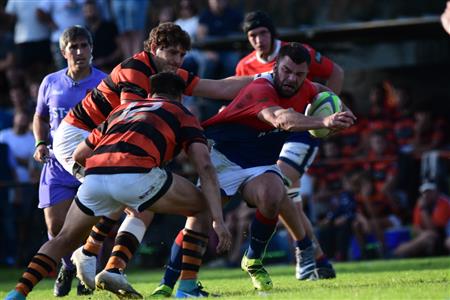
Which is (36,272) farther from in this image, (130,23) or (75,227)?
(130,23)

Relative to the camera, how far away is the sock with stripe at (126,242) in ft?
29.6

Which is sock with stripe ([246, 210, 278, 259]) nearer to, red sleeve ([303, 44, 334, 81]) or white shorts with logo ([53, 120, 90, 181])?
white shorts with logo ([53, 120, 90, 181])

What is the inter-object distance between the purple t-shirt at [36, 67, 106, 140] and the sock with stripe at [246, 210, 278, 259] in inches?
82.2

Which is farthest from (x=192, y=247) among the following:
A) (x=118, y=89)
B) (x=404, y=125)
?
(x=404, y=125)

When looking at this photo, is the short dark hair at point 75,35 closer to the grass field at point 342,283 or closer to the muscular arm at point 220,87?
the muscular arm at point 220,87

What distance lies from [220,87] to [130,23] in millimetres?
7203

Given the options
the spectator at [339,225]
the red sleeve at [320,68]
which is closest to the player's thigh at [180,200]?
the red sleeve at [320,68]

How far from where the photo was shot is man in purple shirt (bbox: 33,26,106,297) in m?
10.5

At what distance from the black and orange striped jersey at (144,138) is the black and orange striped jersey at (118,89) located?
0.87 metres

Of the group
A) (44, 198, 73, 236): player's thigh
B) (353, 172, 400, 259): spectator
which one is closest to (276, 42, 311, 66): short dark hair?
(44, 198, 73, 236): player's thigh

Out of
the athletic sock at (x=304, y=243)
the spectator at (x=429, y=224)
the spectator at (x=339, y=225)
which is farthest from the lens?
the spectator at (x=339, y=225)

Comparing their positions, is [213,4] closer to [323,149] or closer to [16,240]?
[323,149]

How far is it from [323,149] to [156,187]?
8.79 m

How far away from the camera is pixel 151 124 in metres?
8.27
